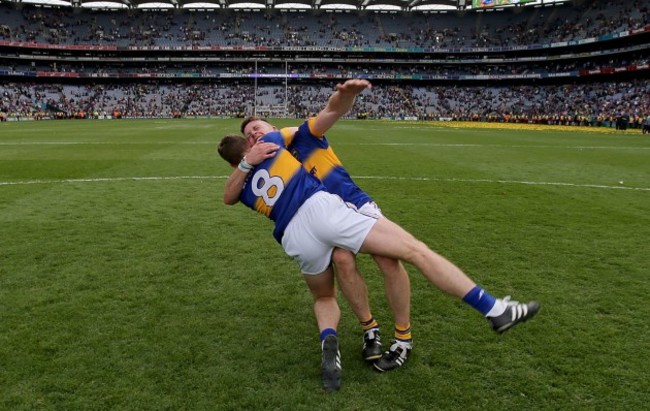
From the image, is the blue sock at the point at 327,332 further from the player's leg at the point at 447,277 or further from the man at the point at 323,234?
the player's leg at the point at 447,277

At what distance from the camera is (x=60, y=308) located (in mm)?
4879

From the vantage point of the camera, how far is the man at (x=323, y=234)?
357cm

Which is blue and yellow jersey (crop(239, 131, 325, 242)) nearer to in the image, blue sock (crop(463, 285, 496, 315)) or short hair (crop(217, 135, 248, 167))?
short hair (crop(217, 135, 248, 167))

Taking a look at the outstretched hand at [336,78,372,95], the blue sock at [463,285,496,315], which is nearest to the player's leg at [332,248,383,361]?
the blue sock at [463,285,496,315]

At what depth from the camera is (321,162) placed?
4508mm

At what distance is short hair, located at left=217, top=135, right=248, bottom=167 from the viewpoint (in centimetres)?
410

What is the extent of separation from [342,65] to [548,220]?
80.9 meters

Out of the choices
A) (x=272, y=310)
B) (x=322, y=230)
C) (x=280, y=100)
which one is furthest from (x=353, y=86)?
(x=280, y=100)

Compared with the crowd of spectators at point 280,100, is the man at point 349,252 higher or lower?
higher

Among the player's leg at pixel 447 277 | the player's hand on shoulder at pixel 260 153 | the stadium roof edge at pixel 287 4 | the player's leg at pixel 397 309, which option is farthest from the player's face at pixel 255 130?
the stadium roof edge at pixel 287 4

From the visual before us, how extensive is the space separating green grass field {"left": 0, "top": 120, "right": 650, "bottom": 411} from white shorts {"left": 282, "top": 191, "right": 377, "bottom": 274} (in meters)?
0.88

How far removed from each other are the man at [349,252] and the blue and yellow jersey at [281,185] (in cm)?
38

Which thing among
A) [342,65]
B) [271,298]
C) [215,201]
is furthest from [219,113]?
[271,298]

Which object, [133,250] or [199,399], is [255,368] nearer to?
[199,399]
